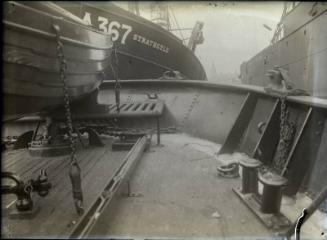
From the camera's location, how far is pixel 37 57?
2426mm

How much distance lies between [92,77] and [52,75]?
35.2 inches

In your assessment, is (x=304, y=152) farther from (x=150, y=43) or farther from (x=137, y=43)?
(x=150, y=43)

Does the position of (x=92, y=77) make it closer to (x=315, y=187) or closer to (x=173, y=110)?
(x=173, y=110)

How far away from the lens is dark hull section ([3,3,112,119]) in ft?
7.15

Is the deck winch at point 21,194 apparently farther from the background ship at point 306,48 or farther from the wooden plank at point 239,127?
the background ship at point 306,48

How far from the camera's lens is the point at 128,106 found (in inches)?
174

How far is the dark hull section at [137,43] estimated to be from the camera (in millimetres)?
6715

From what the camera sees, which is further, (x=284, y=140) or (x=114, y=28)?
(x=114, y=28)

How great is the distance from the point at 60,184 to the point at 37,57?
39.8 inches

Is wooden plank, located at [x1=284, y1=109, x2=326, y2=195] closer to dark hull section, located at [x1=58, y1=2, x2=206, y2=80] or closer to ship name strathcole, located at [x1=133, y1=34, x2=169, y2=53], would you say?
dark hull section, located at [x1=58, y1=2, x2=206, y2=80]

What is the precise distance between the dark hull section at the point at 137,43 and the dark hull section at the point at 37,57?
3.16m

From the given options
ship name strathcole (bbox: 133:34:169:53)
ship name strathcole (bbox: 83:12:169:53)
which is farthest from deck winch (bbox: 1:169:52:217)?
ship name strathcole (bbox: 133:34:169:53)

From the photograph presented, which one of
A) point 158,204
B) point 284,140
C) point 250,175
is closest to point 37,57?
point 158,204

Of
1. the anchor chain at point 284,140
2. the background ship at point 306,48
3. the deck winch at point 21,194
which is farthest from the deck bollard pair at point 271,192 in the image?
the background ship at point 306,48
